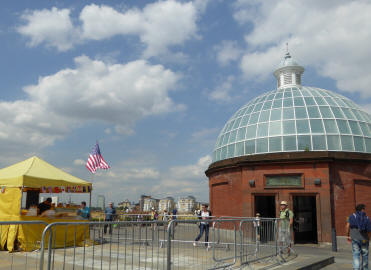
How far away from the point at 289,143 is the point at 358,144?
13.6 ft

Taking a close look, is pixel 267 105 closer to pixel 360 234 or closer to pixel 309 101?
pixel 309 101

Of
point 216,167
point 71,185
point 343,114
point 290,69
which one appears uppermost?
point 290,69

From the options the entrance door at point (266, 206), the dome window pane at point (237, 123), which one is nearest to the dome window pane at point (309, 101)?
the dome window pane at point (237, 123)

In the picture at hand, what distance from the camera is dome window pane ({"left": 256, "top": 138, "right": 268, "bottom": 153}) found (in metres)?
19.9

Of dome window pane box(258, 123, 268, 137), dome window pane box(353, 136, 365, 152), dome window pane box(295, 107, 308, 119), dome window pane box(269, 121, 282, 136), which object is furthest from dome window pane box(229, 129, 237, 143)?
dome window pane box(353, 136, 365, 152)

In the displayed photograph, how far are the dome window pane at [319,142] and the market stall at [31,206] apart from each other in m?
12.9

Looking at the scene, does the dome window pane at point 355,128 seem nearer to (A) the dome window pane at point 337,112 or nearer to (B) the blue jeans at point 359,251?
(A) the dome window pane at point 337,112

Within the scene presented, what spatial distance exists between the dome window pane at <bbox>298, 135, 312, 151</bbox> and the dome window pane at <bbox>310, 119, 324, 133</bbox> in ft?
2.22

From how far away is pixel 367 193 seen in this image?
58.5 feet

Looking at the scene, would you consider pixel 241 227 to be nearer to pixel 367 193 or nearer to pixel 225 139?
pixel 367 193

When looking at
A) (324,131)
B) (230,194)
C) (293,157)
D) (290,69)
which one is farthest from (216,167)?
(290,69)

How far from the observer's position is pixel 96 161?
74.1 ft

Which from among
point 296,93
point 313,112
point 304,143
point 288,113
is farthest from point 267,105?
point 304,143

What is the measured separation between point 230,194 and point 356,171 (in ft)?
23.8
